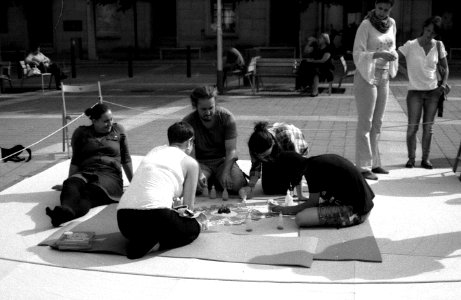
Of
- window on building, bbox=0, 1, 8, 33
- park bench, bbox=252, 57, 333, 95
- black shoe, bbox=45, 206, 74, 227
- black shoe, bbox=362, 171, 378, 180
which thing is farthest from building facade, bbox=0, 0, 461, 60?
black shoe, bbox=45, 206, 74, 227

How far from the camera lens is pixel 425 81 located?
7.74 meters

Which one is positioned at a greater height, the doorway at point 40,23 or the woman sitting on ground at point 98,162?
the doorway at point 40,23

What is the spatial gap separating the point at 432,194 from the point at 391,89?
9.55m

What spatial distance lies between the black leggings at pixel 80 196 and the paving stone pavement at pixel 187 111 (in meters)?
1.59

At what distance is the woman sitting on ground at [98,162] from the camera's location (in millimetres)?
6176

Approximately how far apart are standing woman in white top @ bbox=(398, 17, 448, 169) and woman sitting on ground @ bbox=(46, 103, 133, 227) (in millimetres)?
3508

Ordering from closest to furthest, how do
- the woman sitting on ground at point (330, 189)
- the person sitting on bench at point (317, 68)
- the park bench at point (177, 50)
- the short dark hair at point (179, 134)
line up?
the short dark hair at point (179, 134) → the woman sitting on ground at point (330, 189) → the person sitting on bench at point (317, 68) → the park bench at point (177, 50)

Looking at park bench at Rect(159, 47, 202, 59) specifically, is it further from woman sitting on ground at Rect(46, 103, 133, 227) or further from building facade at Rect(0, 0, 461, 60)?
woman sitting on ground at Rect(46, 103, 133, 227)

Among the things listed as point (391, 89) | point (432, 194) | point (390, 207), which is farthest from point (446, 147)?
point (391, 89)

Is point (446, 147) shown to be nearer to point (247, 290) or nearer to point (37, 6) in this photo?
point (247, 290)

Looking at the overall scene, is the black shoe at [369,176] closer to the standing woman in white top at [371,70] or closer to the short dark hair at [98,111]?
the standing woman in white top at [371,70]

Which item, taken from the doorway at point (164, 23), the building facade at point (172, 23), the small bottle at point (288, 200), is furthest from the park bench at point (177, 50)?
the small bottle at point (288, 200)

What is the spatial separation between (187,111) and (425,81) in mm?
5903

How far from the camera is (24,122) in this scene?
11.7 m
